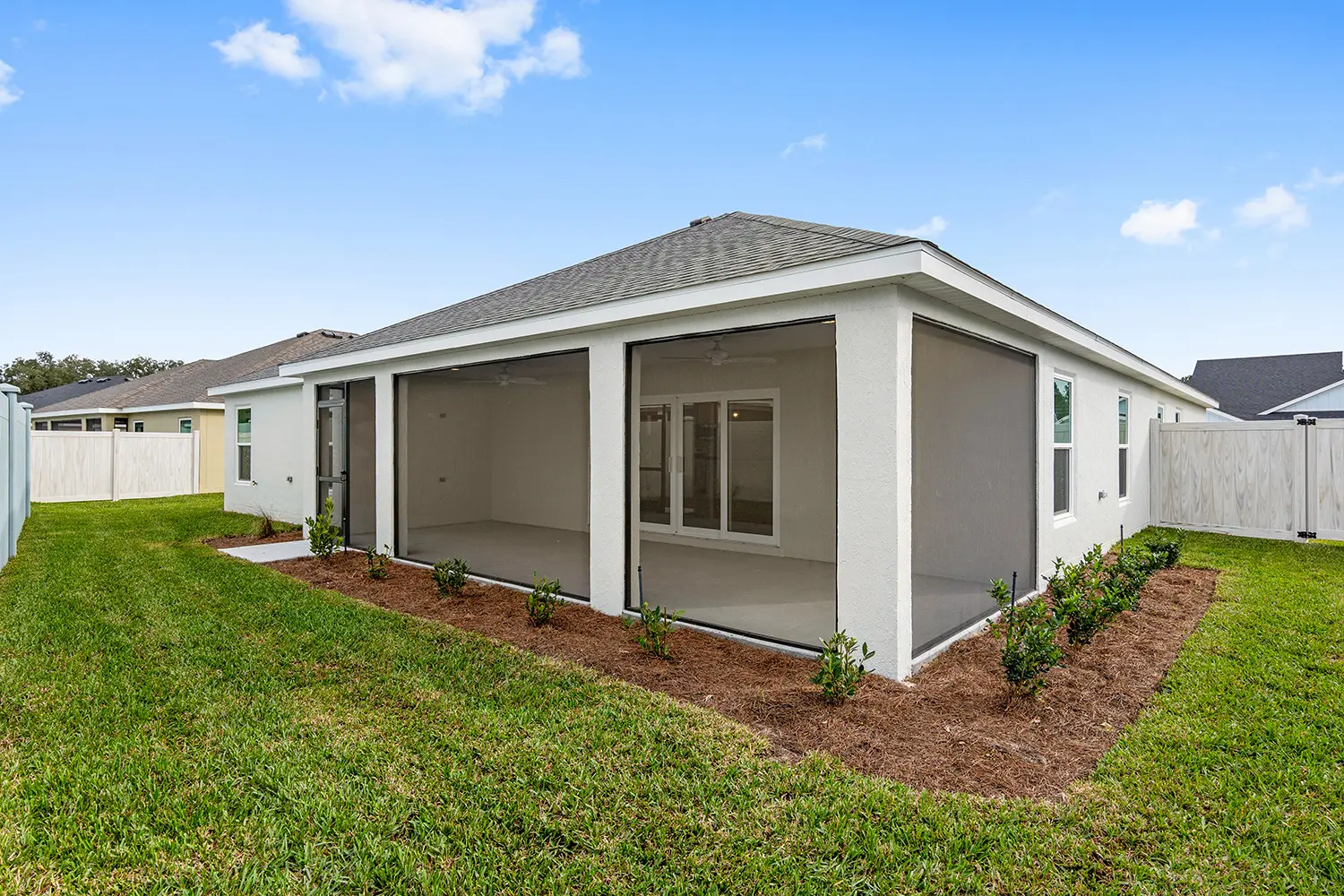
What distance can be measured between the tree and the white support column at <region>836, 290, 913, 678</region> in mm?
57125

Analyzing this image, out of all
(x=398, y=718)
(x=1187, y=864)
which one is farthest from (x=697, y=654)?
(x=1187, y=864)

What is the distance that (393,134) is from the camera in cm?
1163

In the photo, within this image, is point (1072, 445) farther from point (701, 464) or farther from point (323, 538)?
point (323, 538)

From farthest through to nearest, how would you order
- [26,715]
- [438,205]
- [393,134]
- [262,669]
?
[438,205]
[393,134]
[262,669]
[26,715]

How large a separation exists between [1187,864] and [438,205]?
14369mm

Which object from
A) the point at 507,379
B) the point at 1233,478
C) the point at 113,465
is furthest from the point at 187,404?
the point at 1233,478

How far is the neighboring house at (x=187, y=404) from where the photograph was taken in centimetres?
1841

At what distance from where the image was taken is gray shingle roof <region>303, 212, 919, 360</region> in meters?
4.93

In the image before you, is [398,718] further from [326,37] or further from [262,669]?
[326,37]

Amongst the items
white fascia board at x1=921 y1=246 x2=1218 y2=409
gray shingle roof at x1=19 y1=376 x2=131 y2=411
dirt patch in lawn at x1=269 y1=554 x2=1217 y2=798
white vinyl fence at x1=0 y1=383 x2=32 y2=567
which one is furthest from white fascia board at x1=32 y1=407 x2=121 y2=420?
white fascia board at x1=921 y1=246 x2=1218 y2=409

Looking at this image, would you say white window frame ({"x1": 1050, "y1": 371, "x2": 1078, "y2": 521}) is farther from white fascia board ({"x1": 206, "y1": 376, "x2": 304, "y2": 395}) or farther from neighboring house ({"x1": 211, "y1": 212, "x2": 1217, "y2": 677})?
white fascia board ({"x1": 206, "y1": 376, "x2": 304, "y2": 395})

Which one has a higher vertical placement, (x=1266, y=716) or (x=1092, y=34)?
(x=1092, y=34)

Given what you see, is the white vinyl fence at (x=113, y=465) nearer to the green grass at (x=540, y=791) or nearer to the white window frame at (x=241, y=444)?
the white window frame at (x=241, y=444)

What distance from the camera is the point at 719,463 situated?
9.98m
